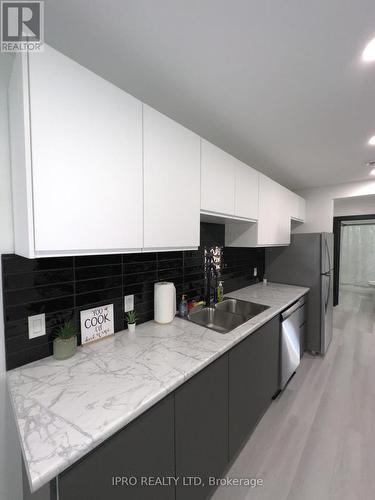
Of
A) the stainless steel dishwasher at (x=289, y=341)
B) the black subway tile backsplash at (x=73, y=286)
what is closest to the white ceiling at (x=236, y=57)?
the black subway tile backsplash at (x=73, y=286)

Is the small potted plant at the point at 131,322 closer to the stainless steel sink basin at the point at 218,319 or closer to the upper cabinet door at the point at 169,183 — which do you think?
the upper cabinet door at the point at 169,183

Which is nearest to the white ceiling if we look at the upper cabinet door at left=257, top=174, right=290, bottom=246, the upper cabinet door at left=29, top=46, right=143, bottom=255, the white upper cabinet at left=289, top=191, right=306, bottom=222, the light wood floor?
the upper cabinet door at left=29, top=46, right=143, bottom=255

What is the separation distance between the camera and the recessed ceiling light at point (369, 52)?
3.29 feet

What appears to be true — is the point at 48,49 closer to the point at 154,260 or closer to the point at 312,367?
the point at 154,260

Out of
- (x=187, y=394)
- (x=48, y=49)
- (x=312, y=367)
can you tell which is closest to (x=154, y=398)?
(x=187, y=394)

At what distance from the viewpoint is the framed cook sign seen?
125cm

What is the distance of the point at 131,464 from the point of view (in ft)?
2.65

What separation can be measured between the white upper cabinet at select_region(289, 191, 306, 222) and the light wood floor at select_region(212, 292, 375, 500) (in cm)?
198

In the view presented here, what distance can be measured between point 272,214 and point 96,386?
90.2 inches

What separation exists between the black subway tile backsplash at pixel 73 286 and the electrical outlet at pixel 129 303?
3 centimetres

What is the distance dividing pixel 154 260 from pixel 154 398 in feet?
3.14

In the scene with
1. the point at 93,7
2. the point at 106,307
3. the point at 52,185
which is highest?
the point at 93,7

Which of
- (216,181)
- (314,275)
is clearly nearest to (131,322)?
(216,181)

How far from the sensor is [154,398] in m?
0.85
